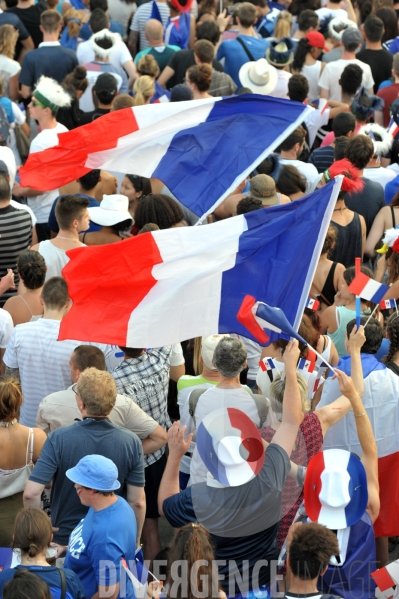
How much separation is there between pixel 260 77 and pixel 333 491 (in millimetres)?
6407

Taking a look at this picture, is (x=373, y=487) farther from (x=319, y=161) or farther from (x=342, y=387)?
(x=319, y=161)

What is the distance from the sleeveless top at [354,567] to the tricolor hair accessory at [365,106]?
5.67 meters

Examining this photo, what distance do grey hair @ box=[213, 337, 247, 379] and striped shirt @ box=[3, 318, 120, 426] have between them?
3.76 ft

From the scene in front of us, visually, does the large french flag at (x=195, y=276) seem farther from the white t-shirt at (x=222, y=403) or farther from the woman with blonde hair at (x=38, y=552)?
the woman with blonde hair at (x=38, y=552)

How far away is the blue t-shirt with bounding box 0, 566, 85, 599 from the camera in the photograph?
3877 millimetres

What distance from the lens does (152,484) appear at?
18.5 feet

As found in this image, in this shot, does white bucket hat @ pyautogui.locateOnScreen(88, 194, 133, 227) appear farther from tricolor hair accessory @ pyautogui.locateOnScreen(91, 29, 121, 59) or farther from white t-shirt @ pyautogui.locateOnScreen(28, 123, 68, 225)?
tricolor hair accessory @ pyautogui.locateOnScreen(91, 29, 121, 59)

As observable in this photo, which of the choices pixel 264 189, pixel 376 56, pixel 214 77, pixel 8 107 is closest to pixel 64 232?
pixel 264 189

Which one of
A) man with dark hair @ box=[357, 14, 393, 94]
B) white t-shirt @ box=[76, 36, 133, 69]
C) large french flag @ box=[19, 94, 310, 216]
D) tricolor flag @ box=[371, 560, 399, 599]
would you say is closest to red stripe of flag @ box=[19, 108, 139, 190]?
large french flag @ box=[19, 94, 310, 216]

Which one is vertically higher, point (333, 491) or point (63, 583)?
point (333, 491)

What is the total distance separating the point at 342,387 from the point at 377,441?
2.68 ft

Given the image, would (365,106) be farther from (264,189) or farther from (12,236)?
(12,236)

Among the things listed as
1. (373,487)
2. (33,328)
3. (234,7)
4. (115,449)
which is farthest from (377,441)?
(234,7)

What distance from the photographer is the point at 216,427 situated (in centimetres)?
455
